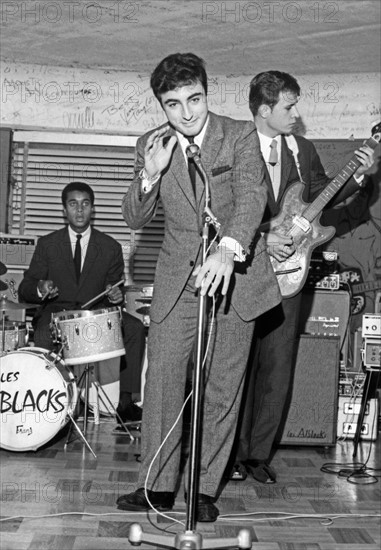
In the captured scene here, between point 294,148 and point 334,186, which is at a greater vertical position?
point 294,148

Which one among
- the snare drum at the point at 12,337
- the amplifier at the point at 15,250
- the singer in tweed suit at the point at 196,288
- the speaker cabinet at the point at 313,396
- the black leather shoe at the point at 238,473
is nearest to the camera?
the singer in tweed suit at the point at 196,288

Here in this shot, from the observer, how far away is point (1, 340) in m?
5.21

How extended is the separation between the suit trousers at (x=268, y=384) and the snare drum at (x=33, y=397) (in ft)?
3.62

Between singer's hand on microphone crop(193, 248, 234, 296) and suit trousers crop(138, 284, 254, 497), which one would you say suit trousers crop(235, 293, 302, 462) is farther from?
singer's hand on microphone crop(193, 248, 234, 296)

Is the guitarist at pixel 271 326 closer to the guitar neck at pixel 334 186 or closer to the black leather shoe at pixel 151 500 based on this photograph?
the guitar neck at pixel 334 186

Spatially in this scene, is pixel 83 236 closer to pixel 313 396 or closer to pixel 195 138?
pixel 313 396

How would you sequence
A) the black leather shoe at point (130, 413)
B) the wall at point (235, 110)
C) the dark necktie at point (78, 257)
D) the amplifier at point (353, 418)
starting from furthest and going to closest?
the wall at point (235, 110)
the dark necktie at point (78, 257)
the black leather shoe at point (130, 413)
the amplifier at point (353, 418)

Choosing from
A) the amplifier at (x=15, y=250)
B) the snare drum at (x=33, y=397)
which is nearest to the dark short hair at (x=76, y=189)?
the amplifier at (x=15, y=250)

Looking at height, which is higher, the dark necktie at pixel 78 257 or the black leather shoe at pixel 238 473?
the dark necktie at pixel 78 257

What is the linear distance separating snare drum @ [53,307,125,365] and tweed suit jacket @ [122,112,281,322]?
1463mm

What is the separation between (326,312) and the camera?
612 centimetres

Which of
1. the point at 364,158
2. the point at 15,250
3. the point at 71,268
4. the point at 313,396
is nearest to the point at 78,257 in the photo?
the point at 71,268

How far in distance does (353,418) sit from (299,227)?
1.79 metres

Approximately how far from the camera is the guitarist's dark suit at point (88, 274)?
6113mm
